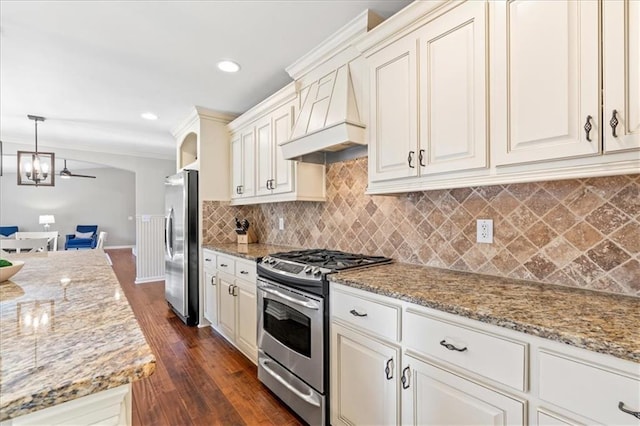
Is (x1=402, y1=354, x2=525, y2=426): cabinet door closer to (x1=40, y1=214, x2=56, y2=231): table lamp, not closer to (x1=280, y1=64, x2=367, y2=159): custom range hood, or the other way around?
(x1=280, y1=64, x2=367, y2=159): custom range hood

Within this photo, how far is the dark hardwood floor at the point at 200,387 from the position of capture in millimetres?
1958

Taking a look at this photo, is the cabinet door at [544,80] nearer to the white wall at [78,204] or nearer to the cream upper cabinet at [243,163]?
the cream upper cabinet at [243,163]

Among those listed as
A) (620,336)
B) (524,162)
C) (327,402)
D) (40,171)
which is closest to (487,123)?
(524,162)

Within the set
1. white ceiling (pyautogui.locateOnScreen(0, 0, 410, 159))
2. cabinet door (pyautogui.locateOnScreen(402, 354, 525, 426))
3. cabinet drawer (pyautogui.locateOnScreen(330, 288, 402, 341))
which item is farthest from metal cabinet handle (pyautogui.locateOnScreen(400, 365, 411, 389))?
white ceiling (pyautogui.locateOnScreen(0, 0, 410, 159))

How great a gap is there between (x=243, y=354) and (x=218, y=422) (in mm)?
852

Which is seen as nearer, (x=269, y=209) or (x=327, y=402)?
(x=327, y=402)

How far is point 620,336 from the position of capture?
85 centimetres

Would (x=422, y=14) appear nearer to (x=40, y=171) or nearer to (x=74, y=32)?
(x=74, y=32)

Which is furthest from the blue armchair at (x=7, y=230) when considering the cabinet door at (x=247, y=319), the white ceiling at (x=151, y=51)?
the cabinet door at (x=247, y=319)

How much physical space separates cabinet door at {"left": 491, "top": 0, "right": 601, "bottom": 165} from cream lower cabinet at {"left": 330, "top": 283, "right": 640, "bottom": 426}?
0.70 m

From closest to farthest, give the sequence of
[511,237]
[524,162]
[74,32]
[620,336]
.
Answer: [620,336], [524,162], [511,237], [74,32]

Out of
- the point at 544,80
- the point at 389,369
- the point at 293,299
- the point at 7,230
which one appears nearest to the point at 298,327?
the point at 293,299

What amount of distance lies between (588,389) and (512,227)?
842 mm

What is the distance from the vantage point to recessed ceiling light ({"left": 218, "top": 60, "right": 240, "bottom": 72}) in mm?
2530
